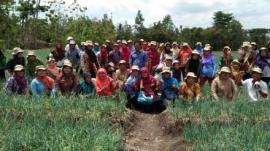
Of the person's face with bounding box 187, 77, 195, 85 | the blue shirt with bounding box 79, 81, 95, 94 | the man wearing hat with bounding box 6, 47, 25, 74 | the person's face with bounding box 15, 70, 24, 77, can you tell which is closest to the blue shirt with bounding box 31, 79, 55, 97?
the person's face with bounding box 15, 70, 24, 77

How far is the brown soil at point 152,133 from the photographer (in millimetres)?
Answer: 8125

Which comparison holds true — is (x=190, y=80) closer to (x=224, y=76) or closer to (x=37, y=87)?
(x=224, y=76)

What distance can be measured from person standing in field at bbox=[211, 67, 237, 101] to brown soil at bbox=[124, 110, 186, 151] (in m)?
1.56

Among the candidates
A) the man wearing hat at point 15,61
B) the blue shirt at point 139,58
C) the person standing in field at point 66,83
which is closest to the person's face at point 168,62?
the blue shirt at point 139,58

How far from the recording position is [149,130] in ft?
31.7

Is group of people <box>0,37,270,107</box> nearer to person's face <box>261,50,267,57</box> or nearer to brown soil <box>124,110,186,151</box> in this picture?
person's face <box>261,50,267,57</box>

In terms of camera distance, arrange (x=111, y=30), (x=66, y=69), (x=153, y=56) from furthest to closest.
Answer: (x=111, y=30), (x=153, y=56), (x=66, y=69)

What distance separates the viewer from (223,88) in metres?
11.5

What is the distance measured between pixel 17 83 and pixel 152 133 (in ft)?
11.7

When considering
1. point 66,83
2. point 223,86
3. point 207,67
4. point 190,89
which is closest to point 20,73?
point 66,83

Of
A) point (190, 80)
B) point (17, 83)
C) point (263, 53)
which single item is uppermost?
point (263, 53)

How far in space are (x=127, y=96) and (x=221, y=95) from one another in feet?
6.73

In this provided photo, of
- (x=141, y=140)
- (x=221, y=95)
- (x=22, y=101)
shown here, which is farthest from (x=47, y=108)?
(x=221, y=95)

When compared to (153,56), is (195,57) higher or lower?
higher
